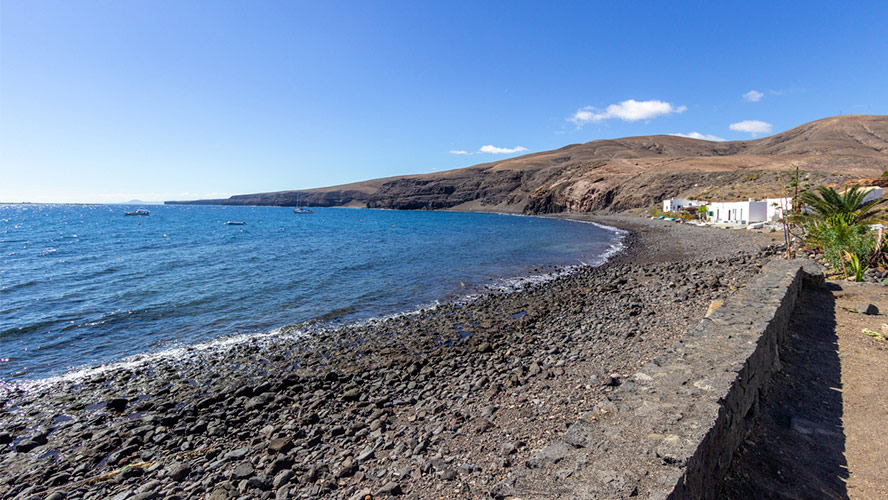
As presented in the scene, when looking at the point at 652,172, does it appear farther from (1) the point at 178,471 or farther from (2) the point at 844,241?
(1) the point at 178,471

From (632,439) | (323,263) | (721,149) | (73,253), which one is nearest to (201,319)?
(323,263)

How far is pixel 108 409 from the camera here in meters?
8.38

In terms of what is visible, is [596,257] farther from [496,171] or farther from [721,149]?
[721,149]

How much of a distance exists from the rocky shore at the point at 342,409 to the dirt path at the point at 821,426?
2.09 meters

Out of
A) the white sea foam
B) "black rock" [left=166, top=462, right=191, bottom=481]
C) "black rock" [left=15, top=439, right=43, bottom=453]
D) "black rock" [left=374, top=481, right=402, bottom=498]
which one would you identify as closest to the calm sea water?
the white sea foam

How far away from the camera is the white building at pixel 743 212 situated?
39.3m

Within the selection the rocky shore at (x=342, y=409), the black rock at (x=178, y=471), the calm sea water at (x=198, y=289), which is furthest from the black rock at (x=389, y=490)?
the calm sea water at (x=198, y=289)

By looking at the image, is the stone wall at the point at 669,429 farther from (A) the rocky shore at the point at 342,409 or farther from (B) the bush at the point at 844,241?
(B) the bush at the point at 844,241

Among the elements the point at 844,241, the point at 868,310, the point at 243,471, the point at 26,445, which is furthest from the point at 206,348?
the point at 844,241

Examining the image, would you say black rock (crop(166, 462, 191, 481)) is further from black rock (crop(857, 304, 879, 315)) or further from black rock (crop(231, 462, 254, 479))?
black rock (crop(857, 304, 879, 315))

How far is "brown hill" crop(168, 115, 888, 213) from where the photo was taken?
73.8 meters

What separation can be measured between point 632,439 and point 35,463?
29.9 ft

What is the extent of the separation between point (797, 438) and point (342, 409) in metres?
6.72

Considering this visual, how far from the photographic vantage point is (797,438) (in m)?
4.59
